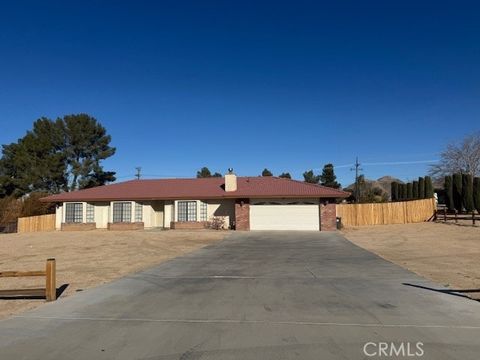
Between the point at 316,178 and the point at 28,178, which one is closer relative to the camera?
the point at 28,178

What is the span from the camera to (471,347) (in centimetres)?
632

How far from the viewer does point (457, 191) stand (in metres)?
41.0

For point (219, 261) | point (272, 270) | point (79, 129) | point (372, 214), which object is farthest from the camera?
point (79, 129)

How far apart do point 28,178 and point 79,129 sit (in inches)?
350

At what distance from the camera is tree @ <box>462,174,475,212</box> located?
3962 centimetres

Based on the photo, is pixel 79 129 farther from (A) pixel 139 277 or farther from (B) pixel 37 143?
(A) pixel 139 277

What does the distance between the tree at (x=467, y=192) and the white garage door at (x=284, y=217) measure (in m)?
15.7

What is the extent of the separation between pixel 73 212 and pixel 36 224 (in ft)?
13.5

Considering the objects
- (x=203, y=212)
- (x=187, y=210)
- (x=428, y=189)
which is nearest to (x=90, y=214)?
(x=187, y=210)

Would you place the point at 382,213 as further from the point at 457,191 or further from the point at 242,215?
the point at 242,215

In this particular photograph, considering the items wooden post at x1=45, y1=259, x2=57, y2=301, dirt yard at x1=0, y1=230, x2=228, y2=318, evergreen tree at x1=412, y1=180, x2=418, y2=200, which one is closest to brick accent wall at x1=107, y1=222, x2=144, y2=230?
dirt yard at x1=0, y1=230, x2=228, y2=318

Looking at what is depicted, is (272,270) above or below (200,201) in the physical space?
below

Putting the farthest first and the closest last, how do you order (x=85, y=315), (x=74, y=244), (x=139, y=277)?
(x=74, y=244) → (x=139, y=277) → (x=85, y=315)

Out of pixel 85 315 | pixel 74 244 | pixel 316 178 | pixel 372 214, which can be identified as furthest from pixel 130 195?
pixel 316 178
